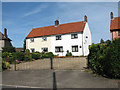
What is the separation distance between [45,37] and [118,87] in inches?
1039

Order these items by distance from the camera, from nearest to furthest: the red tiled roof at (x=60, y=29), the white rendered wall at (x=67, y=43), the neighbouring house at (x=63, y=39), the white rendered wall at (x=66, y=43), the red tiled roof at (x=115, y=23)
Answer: the red tiled roof at (x=115, y=23) → the white rendered wall at (x=66, y=43) → the white rendered wall at (x=67, y=43) → the neighbouring house at (x=63, y=39) → the red tiled roof at (x=60, y=29)

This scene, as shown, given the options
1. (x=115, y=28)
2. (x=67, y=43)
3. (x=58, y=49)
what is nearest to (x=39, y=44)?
(x=58, y=49)

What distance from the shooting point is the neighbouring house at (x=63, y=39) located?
26.9 meters

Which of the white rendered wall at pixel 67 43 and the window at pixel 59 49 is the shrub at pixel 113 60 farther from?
the window at pixel 59 49

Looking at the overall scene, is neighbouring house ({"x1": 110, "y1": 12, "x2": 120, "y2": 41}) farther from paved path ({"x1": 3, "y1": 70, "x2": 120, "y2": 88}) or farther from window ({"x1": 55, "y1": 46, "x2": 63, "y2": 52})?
paved path ({"x1": 3, "y1": 70, "x2": 120, "y2": 88})

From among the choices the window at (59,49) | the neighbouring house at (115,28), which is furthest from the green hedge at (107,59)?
the window at (59,49)

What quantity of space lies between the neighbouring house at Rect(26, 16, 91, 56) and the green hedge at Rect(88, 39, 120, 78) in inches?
701

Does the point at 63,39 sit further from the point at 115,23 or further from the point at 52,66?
the point at 52,66

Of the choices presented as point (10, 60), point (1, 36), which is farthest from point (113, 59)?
point (1, 36)

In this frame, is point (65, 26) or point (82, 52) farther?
point (65, 26)

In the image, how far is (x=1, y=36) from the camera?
3500 cm

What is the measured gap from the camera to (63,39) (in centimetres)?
2872

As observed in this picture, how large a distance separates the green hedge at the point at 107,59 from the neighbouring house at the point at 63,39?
1782 centimetres

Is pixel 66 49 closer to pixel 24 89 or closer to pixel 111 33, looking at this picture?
pixel 111 33
